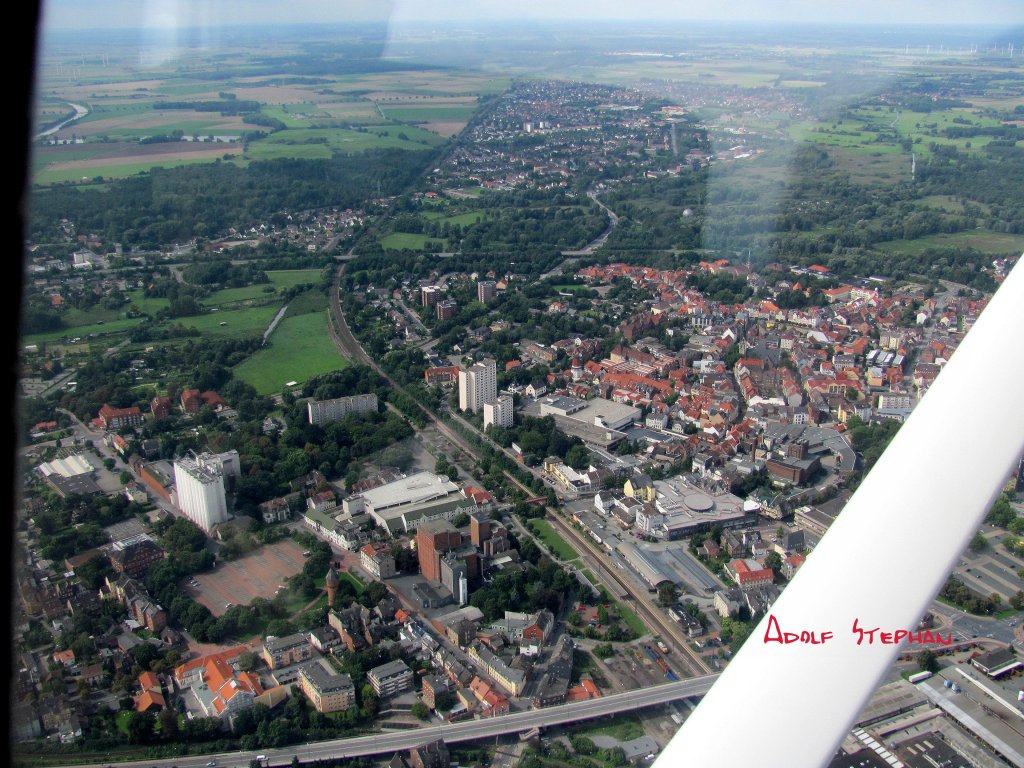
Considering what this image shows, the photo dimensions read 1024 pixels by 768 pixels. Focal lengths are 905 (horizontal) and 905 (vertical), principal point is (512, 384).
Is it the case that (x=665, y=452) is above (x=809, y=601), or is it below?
below

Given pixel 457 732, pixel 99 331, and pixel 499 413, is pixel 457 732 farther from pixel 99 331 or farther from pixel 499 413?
pixel 99 331

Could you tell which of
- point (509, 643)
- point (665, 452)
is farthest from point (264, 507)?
point (665, 452)

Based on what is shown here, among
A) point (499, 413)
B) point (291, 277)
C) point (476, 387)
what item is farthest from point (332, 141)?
point (499, 413)

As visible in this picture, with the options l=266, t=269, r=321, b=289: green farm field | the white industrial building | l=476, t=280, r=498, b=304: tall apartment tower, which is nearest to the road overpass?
the white industrial building

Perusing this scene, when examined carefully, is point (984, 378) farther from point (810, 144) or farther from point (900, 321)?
point (810, 144)

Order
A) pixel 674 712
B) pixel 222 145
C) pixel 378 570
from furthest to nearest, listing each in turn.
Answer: pixel 222 145
pixel 378 570
pixel 674 712
